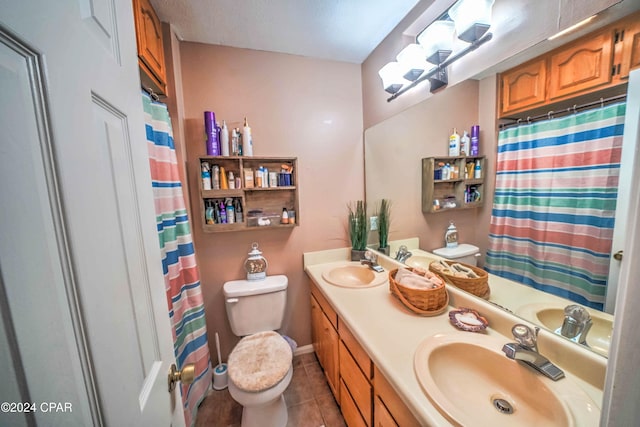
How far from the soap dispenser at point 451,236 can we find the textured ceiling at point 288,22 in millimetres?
1255

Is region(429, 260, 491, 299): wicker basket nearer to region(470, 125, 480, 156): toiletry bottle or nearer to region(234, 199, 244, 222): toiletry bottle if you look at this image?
region(470, 125, 480, 156): toiletry bottle

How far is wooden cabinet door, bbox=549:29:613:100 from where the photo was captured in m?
0.65

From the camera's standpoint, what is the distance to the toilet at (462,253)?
111cm

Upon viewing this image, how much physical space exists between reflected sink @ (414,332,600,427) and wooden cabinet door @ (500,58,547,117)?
90cm

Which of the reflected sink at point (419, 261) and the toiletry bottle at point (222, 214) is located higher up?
the toiletry bottle at point (222, 214)

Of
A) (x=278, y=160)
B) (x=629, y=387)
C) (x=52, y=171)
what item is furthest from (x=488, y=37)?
(x=52, y=171)

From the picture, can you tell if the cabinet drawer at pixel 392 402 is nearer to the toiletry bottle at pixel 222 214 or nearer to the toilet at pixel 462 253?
the toilet at pixel 462 253

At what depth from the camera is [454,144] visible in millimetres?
1170

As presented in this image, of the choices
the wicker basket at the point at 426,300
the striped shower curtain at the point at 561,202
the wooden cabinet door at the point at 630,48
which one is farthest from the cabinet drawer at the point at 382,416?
the wooden cabinet door at the point at 630,48

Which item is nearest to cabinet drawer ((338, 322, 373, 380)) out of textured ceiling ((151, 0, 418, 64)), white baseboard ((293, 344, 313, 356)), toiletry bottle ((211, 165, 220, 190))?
white baseboard ((293, 344, 313, 356))

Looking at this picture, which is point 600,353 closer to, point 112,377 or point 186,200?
point 112,377

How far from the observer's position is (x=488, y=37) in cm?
93

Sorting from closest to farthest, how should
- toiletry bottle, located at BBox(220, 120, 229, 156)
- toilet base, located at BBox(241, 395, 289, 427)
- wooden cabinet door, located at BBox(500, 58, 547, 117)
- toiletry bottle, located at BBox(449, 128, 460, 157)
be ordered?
wooden cabinet door, located at BBox(500, 58, 547, 117) < toiletry bottle, located at BBox(449, 128, 460, 157) < toilet base, located at BBox(241, 395, 289, 427) < toiletry bottle, located at BBox(220, 120, 229, 156)

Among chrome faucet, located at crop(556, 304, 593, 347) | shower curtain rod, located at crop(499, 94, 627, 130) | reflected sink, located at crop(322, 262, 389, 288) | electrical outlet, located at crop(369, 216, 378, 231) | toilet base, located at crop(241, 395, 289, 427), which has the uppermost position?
shower curtain rod, located at crop(499, 94, 627, 130)
